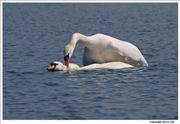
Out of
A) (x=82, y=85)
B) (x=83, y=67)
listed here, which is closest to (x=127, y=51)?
(x=83, y=67)

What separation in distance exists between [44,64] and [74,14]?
31.0 meters

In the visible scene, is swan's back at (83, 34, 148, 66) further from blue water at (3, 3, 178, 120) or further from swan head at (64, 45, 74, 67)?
swan head at (64, 45, 74, 67)

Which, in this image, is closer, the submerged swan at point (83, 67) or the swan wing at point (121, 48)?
the submerged swan at point (83, 67)

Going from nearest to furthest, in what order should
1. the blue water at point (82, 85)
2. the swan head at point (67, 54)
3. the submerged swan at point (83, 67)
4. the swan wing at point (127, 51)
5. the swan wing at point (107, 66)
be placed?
the blue water at point (82, 85)
the swan head at point (67, 54)
the submerged swan at point (83, 67)
the swan wing at point (107, 66)
the swan wing at point (127, 51)

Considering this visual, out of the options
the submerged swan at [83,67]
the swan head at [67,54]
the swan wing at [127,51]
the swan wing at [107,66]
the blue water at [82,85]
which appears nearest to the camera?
the blue water at [82,85]

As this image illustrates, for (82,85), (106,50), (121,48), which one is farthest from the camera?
(106,50)

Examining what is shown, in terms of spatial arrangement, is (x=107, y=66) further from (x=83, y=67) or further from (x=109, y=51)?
(x=83, y=67)

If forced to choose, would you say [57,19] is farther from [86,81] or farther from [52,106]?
[52,106]

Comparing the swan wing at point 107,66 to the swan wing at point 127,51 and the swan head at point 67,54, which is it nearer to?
the swan wing at point 127,51

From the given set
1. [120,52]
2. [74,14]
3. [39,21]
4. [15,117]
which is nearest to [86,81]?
[120,52]

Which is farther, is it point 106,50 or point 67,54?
point 106,50

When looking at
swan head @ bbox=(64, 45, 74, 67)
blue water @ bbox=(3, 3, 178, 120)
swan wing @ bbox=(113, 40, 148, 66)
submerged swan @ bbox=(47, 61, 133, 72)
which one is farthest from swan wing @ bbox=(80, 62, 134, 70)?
swan head @ bbox=(64, 45, 74, 67)

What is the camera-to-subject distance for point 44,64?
1003 inches

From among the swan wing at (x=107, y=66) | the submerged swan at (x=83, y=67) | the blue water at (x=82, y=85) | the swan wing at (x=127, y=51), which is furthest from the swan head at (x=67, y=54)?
the swan wing at (x=127, y=51)
